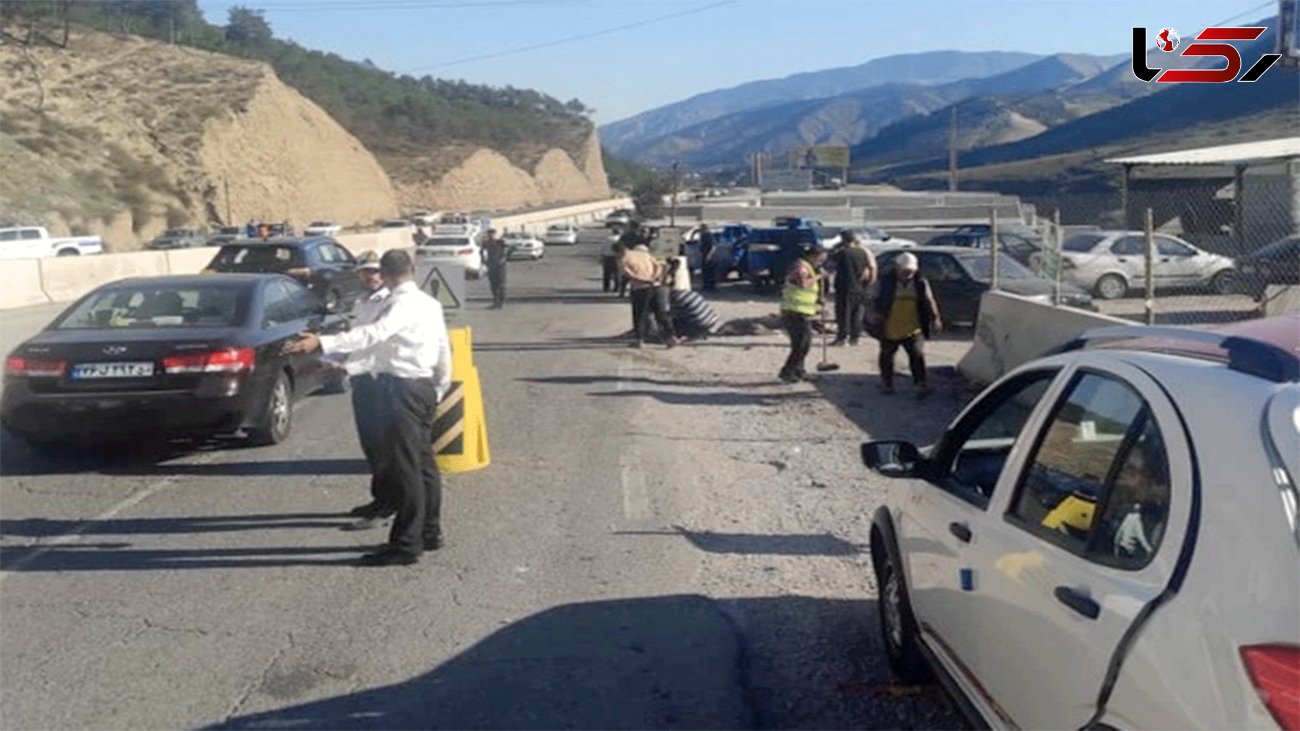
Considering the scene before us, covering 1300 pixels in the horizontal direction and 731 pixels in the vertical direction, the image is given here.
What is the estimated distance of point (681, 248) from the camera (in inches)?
1309

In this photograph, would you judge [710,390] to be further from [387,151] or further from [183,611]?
[387,151]

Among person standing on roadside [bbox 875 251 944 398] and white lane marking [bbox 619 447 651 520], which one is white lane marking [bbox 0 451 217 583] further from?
person standing on roadside [bbox 875 251 944 398]

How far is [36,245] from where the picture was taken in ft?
146

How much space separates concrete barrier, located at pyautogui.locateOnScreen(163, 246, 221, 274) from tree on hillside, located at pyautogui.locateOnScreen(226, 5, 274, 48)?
96807 mm

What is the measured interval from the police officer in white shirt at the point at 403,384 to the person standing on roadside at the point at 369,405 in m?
0.06

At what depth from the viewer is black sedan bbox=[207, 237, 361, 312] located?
79.1 ft

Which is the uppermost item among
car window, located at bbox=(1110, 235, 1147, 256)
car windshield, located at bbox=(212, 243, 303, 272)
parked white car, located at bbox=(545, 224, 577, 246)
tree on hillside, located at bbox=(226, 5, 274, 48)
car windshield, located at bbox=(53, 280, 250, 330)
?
tree on hillside, located at bbox=(226, 5, 274, 48)

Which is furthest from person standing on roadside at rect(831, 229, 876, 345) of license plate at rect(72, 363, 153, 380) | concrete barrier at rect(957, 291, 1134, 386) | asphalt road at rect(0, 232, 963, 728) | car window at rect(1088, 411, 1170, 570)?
car window at rect(1088, 411, 1170, 570)

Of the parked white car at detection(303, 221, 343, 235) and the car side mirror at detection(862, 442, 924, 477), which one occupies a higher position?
the car side mirror at detection(862, 442, 924, 477)

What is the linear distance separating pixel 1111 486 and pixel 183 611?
16.1ft

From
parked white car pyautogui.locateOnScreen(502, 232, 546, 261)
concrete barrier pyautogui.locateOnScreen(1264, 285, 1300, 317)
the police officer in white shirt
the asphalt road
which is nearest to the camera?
the asphalt road

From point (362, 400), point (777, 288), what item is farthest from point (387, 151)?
point (362, 400)

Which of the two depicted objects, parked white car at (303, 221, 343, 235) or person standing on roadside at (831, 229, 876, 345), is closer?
person standing on roadside at (831, 229, 876, 345)

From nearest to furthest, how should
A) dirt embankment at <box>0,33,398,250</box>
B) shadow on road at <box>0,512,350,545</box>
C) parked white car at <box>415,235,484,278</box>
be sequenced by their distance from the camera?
shadow on road at <box>0,512,350,545</box> → parked white car at <box>415,235,484,278</box> → dirt embankment at <box>0,33,398,250</box>
